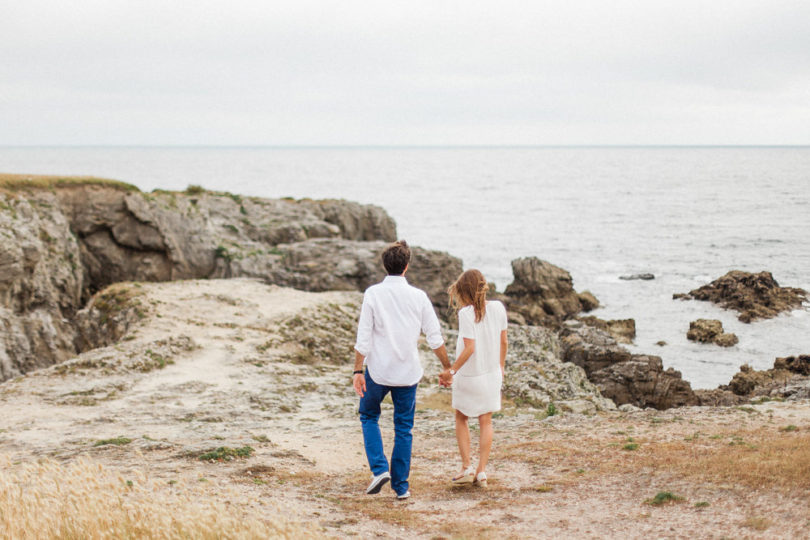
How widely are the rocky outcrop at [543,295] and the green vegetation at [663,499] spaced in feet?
98.0

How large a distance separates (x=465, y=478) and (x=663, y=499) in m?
2.42

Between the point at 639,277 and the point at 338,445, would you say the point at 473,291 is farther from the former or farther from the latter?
the point at 639,277

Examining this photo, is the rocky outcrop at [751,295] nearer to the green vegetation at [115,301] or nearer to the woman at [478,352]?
the green vegetation at [115,301]

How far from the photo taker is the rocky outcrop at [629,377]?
20922 mm

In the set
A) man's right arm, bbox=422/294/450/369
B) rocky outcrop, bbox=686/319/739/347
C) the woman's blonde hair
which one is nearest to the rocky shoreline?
rocky outcrop, bbox=686/319/739/347

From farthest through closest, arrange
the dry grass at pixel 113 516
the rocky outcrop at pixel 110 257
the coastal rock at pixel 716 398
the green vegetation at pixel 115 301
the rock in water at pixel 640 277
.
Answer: the rock in water at pixel 640 277
the rocky outcrop at pixel 110 257
the green vegetation at pixel 115 301
the coastal rock at pixel 716 398
the dry grass at pixel 113 516

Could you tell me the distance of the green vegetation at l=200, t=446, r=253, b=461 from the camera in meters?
10.0

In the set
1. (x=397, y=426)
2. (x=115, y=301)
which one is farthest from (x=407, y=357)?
Answer: (x=115, y=301)

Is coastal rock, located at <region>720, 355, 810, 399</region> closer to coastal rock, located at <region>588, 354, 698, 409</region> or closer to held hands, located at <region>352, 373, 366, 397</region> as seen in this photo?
coastal rock, located at <region>588, 354, 698, 409</region>

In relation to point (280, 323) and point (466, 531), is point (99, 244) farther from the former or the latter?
point (466, 531)

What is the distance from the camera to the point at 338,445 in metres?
12.0

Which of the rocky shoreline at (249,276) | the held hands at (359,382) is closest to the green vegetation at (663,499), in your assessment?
the held hands at (359,382)

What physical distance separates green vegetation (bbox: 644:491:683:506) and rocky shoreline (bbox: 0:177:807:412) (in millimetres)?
8289

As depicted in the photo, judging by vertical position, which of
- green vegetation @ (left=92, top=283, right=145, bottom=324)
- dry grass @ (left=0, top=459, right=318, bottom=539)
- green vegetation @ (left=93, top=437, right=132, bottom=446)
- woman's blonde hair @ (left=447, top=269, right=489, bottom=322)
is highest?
woman's blonde hair @ (left=447, top=269, right=489, bottom=322)
